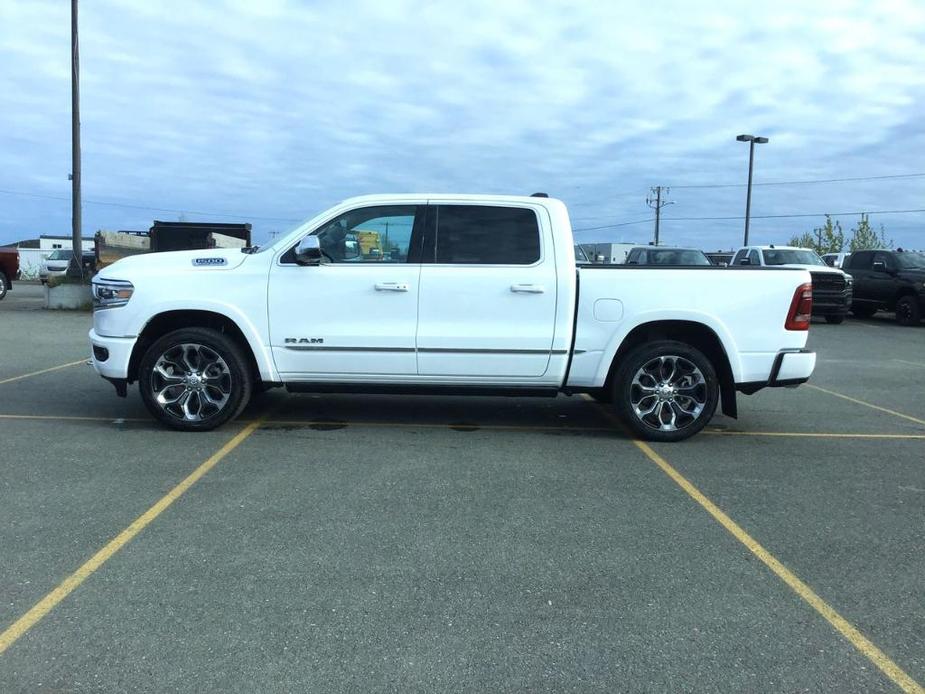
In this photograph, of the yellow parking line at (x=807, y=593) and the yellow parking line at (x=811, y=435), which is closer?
the yellow parking line at (x=807, y=593)

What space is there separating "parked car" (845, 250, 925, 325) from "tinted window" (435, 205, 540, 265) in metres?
17.2

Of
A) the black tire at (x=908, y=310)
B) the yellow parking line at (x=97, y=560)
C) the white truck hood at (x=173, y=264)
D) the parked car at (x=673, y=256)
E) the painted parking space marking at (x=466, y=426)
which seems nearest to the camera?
the yellow parking line at (x=97, y=560)

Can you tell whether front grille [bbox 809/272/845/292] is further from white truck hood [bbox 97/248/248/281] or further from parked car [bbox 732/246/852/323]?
white truck hood [bbox 97/248/248/281]

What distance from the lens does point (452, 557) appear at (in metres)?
4.05

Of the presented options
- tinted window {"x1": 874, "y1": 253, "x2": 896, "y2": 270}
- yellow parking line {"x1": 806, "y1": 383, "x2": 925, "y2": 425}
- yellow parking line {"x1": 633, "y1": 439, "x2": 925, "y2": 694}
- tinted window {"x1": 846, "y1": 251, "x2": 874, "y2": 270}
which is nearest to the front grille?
tinted window {"x1": 874, "y1": 253, "x2": 896, "y2": 270}

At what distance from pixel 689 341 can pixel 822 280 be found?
1451 centimetres

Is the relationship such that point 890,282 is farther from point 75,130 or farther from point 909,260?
point 75,130

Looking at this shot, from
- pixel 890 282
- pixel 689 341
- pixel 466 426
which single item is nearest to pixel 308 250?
pixel 466 426

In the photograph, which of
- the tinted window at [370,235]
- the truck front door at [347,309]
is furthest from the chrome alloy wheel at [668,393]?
the tinted window at [370,235]

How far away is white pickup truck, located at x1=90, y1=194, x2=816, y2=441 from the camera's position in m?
6.35

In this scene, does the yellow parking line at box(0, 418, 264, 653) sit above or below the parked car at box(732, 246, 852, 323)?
below

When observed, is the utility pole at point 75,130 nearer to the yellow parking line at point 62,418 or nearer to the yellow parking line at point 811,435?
the yellow parking line at point 62,418

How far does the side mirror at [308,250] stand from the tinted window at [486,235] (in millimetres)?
997

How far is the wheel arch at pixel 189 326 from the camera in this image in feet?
21.3
